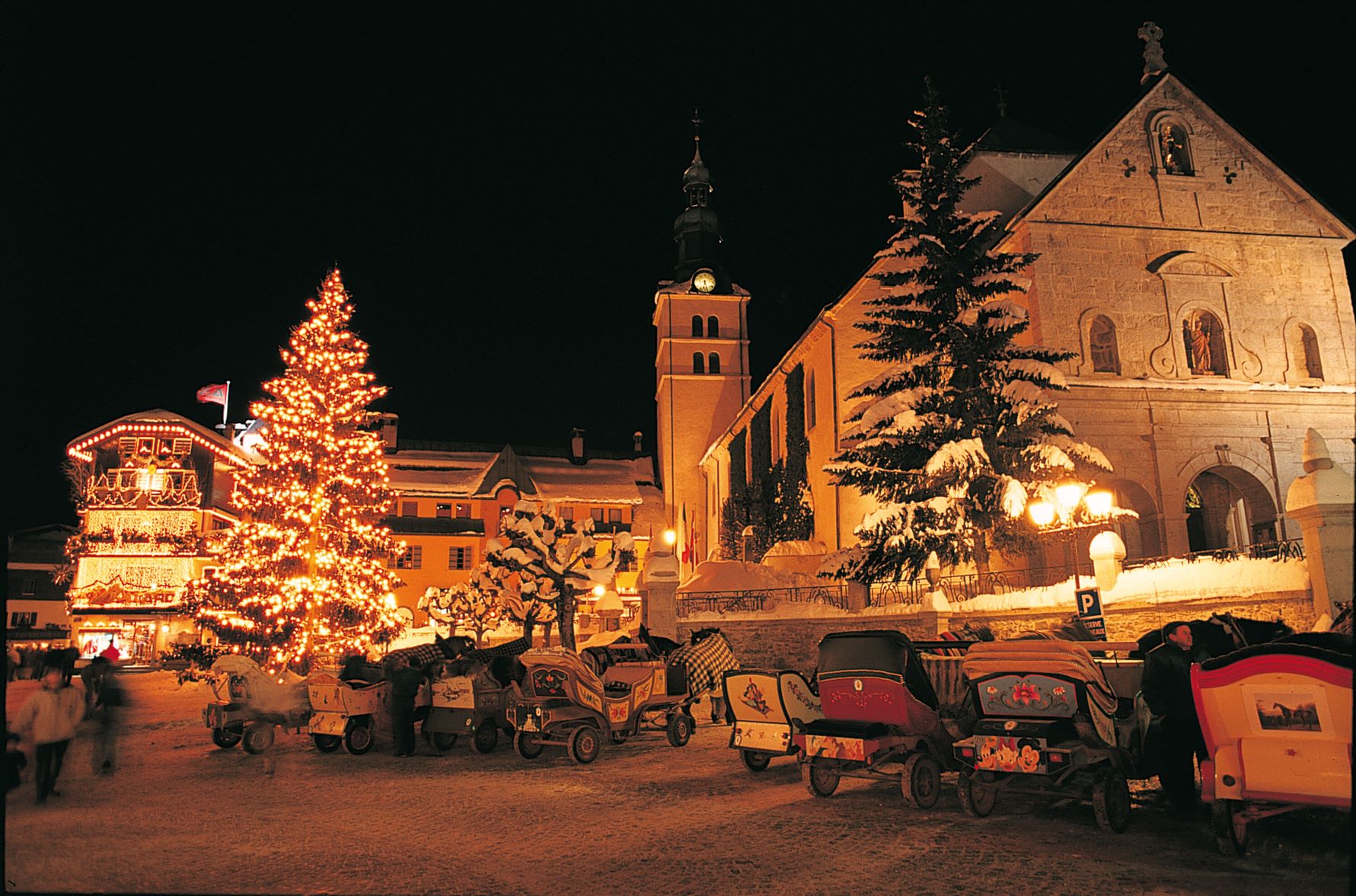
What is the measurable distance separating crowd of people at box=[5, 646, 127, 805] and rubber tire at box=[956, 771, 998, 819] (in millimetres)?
6882

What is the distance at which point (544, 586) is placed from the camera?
27.0m

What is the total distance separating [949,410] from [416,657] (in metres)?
12.6

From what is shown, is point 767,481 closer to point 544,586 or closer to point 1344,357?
point 544,586

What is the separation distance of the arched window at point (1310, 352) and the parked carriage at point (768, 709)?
22.8m

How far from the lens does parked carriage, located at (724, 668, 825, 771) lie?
31.6ft

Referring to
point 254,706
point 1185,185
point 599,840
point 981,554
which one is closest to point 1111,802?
point 599,840

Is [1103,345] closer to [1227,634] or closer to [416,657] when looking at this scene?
[1227,634]

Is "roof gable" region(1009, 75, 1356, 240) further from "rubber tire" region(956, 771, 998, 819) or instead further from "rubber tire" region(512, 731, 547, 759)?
"rubber tire" region(956, 771, 998, 819)

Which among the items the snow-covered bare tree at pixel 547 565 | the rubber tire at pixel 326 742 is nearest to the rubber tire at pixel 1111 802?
the rubber tire at pixel 326 742

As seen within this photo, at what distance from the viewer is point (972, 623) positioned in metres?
18.1

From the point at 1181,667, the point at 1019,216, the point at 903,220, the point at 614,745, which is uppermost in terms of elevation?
the point at 1019,216

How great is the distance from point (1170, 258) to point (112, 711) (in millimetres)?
26798

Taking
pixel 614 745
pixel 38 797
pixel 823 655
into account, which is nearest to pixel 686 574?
pixel 614 745

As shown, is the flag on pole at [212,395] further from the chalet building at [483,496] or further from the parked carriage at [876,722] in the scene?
the parked carriage at [876,722]
